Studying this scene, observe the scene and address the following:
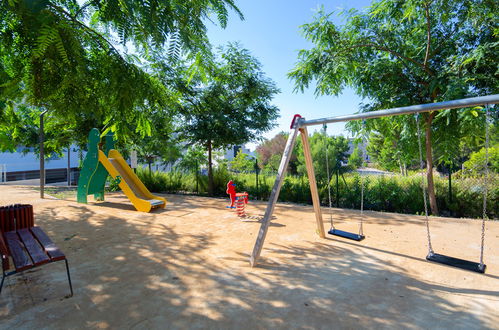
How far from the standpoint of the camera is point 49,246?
342 centimetres

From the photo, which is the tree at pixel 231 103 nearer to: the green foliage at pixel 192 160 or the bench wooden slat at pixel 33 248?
the green foliage at pixel 192 160

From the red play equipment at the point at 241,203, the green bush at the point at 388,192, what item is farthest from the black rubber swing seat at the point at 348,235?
the green bush at the point at 388,192

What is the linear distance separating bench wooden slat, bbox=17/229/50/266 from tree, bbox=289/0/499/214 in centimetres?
739

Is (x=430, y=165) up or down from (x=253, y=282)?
up

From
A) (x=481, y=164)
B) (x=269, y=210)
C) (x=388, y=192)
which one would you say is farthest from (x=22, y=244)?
(x=481, y=164)

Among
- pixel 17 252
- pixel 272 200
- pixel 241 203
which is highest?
pixel 272 200

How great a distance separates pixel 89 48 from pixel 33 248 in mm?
3175

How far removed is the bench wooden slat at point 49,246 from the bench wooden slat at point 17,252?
0.19m

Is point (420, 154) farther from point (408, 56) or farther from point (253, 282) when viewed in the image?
point (408, 56)

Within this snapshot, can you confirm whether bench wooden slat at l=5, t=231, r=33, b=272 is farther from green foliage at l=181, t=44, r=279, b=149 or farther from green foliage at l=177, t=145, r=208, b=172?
green foliage at l=177, t=145, r=208, b=172

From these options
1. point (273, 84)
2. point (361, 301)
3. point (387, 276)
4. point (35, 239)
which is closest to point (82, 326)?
point (35, 239)

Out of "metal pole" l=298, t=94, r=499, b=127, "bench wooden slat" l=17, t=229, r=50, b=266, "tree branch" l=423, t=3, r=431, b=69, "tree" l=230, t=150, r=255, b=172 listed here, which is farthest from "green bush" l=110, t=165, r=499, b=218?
"tree" l=230, t=150, r=255, b=172

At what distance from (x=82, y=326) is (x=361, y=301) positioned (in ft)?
9.56

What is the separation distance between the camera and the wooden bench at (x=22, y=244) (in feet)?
9.85
